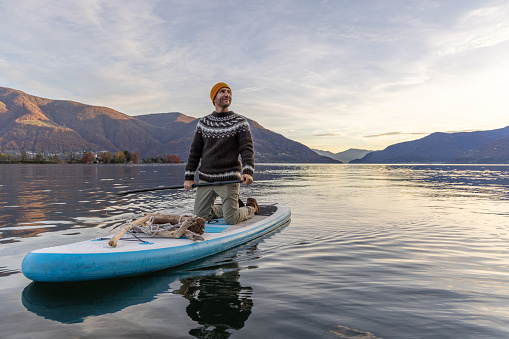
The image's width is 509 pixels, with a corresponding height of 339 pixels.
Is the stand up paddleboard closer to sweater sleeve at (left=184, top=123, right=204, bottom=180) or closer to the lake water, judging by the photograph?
the lake water

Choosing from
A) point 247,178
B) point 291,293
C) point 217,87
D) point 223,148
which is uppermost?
point 217,87

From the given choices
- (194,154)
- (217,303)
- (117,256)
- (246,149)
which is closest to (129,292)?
(117,256)

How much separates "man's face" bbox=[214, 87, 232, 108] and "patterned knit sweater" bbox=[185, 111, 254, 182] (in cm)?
25

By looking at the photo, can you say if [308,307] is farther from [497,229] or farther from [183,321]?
[497,229]

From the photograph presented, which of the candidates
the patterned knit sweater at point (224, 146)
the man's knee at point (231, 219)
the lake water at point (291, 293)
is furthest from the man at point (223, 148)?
the lake water at point (291, 293)

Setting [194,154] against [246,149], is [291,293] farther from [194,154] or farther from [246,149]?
[194,154]

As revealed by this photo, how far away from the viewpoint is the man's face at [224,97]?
7918 millimetres

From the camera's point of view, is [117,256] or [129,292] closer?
[129,292]

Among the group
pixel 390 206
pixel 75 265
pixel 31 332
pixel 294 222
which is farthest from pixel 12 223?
pixel 390 206

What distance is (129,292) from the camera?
16.6 ft

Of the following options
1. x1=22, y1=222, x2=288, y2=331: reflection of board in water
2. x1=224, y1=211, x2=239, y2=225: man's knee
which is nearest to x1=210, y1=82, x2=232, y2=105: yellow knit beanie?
x1=224, y1=211, x2=239, y2=225: man's knee

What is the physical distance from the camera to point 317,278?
575 cm

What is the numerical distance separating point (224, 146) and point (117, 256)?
3.67m

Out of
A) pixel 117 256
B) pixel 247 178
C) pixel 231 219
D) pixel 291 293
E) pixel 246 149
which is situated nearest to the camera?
pixel 291 293
